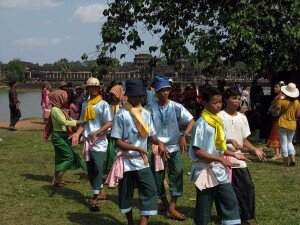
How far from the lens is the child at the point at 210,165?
512cm

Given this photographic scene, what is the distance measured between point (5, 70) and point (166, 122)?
136965 millimetres

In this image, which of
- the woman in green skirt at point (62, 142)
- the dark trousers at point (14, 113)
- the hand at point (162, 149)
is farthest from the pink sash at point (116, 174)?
the dark trousers at point (14, 113)

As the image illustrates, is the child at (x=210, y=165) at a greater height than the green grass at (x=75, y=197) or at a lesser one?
greater

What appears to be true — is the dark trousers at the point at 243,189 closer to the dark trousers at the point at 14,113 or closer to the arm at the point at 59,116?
the arm at the point at 59,116

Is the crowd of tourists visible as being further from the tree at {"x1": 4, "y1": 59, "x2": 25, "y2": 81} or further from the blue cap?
the tree at {"x1": 4, "y1": 59, "x2": 25, "y2": 81}

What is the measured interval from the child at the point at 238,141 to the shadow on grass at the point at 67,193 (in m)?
2.29

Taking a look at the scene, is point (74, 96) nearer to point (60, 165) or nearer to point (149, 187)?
point (60, 165)

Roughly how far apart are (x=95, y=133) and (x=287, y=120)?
184 inches

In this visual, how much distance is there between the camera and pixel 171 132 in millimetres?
6379

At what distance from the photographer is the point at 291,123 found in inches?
399

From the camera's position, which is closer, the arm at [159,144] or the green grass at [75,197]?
the arm at [159,144]

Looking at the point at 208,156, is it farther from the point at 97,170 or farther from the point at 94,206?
the point at 94,206

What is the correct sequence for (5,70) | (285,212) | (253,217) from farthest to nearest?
1. (5,70)
2. (285,212)
3. (253,217)

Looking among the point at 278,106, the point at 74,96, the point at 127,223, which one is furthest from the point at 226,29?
the point at 127,223
